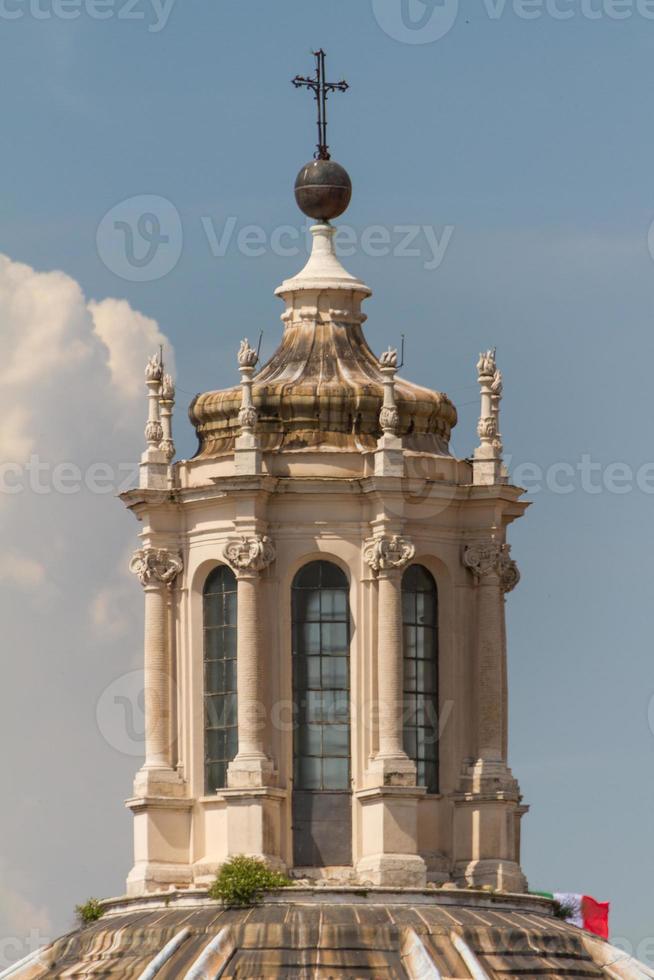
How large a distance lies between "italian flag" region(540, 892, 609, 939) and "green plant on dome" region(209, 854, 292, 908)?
22.6 ft

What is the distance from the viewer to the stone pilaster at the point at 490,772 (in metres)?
88.7

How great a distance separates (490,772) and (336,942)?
5.71 meters

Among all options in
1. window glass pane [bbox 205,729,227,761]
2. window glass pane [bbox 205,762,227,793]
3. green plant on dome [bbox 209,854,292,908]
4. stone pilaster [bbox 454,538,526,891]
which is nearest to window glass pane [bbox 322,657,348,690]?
window glass pane [bbox 205,729,227,761]

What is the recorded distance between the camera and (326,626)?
88.6 meters

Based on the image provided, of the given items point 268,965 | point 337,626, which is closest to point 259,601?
point 337,626

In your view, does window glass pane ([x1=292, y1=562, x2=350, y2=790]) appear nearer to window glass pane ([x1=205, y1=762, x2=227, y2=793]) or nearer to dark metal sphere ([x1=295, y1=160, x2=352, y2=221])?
window glass pane ([x1=205, y1=762, x2=227, y2=793])

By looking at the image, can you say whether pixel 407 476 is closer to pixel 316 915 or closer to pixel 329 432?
pixel 329 432

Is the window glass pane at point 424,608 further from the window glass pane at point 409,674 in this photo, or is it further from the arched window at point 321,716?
the arched window at point 321,716

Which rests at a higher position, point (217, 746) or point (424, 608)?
point (424, 608)

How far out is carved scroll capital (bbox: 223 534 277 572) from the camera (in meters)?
87.8

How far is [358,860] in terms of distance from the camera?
3447 inches

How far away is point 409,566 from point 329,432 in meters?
2.88

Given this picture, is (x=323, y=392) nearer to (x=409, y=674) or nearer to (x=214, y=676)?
(x=409, y=674)

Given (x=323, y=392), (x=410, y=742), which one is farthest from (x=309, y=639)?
(x=323, y=392)
